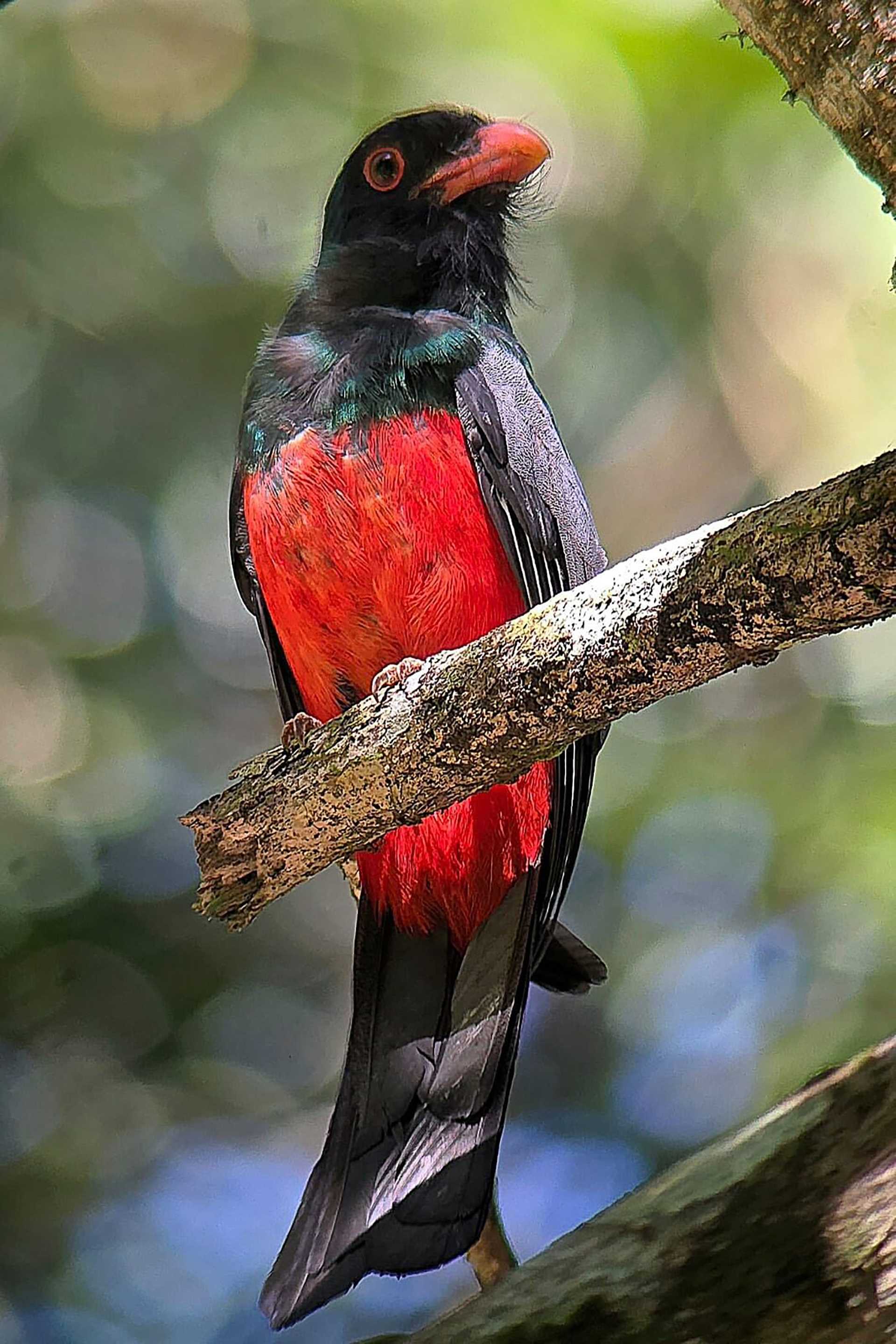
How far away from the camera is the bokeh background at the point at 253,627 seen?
436 cm

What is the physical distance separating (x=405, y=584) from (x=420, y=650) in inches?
5.2

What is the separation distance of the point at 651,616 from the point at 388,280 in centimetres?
172

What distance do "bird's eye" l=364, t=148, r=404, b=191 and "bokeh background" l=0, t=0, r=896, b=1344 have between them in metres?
1.05

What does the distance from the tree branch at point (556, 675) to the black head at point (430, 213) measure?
1213mm

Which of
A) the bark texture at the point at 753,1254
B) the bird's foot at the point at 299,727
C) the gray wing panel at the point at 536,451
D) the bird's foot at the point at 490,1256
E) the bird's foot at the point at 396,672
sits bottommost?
the bark texture at the point at 753,1254

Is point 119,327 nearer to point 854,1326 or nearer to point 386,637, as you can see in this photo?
point 386,637

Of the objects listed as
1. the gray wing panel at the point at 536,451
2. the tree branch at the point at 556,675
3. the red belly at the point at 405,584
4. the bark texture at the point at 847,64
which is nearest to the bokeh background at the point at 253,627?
the gray wing panel at the point at 536,451

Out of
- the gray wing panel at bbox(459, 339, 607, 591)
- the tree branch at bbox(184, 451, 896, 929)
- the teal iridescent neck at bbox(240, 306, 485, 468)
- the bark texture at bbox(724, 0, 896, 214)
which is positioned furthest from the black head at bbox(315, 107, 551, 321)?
the bark texture at bbox(724, 0, 896, 214)

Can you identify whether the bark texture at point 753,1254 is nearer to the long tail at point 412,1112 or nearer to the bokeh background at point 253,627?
the long tail at point 412,1112

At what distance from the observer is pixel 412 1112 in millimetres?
2713

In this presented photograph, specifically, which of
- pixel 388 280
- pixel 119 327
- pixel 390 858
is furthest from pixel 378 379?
pixel 119 327

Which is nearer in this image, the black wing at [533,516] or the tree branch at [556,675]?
the tree branch at [556,675]

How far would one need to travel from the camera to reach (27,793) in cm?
455

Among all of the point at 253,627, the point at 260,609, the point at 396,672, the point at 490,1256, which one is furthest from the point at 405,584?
the point at 253,627
